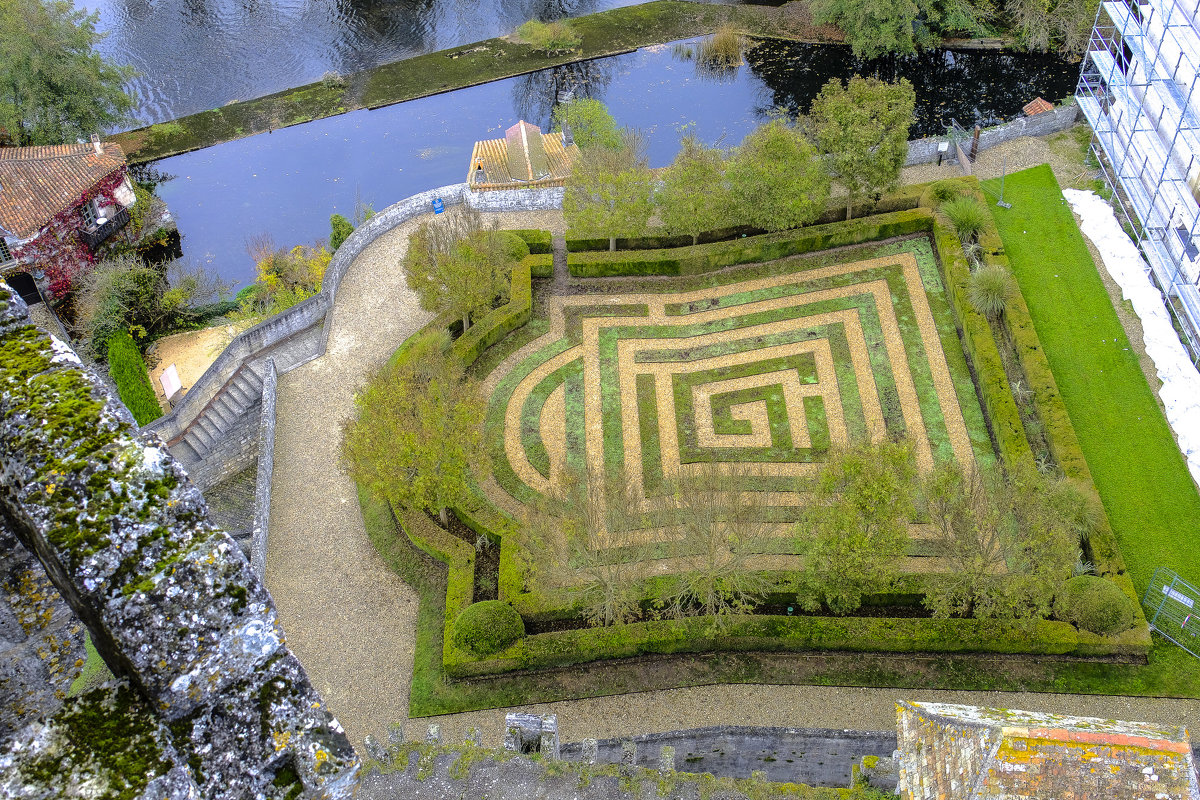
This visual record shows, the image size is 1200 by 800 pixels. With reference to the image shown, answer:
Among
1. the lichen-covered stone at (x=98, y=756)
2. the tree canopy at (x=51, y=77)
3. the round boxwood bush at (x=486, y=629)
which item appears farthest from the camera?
the tree canopy at (x=51, y=77)

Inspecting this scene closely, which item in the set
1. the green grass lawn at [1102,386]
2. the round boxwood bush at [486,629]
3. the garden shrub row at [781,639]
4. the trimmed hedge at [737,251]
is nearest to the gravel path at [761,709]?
the garden shrub row at [781,639]

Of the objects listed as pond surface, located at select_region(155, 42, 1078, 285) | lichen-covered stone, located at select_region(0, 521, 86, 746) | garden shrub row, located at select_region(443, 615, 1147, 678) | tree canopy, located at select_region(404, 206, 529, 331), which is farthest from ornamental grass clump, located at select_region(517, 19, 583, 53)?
lichen-covered stone, located at select_region(0, 521, 86, 746)

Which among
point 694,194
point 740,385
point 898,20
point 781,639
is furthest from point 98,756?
point 898,20

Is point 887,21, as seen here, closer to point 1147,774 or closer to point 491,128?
point 491,128

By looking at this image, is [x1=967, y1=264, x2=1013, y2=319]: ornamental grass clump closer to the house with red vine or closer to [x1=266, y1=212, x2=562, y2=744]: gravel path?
[x1=266, y1=212, x2=562, y2=744]: gravel path

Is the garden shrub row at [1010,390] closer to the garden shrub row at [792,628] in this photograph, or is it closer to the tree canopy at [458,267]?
the garden shrub row at [792,628]

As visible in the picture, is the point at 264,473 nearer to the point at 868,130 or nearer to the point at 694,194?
the point at 694,194

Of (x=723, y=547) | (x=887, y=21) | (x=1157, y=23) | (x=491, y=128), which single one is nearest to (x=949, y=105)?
(x=887, y=21)
